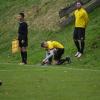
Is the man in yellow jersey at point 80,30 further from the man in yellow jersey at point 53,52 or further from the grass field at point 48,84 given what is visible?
the grass field at point 48,84

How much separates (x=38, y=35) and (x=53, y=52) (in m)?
8.06

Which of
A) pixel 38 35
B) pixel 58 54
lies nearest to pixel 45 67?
pixel 58 54

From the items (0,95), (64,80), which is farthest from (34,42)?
(0,95)

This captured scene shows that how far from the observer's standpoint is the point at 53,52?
2177 cm

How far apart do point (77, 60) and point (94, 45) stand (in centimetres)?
175

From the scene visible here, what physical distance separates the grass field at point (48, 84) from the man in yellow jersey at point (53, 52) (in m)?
2.60

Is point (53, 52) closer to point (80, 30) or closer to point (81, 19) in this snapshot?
point (80, 30)

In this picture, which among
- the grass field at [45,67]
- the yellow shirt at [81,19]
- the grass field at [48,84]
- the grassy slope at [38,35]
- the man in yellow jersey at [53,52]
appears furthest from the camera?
the grassy slope at [38,35]

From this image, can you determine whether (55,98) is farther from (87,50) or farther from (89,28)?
(89,28)

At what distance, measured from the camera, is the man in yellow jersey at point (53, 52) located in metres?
21.6

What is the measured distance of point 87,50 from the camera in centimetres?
2370

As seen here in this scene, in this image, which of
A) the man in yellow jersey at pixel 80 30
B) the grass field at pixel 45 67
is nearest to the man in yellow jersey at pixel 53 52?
the grass field at pixel 45 67

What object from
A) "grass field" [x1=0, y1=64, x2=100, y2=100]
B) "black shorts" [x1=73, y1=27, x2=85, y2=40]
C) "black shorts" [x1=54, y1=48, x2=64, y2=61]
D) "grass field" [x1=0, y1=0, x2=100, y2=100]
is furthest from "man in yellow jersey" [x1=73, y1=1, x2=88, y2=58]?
"grass field" [x1=0, y1=64, x2=100, y2=100]

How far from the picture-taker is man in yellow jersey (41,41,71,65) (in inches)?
851
